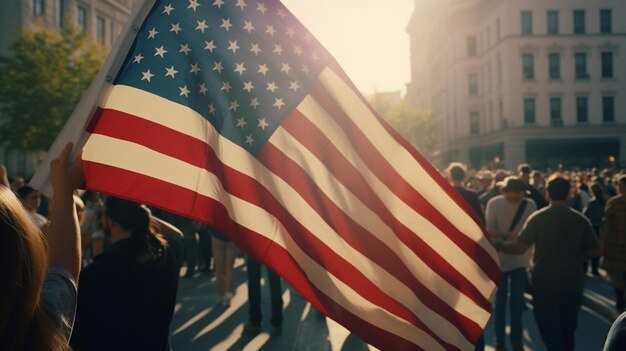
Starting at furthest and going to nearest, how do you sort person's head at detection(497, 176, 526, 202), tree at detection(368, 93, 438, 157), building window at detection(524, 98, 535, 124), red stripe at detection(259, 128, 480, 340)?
1. tree at detection(368, 93, 438, 157)
2. building window at detection(524, 98, 535, 124)
3. person's head at detection(497, 176, 526, 202)
4. red stripe at detection(259, 128, 480, 340)

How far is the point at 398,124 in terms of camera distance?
7325cm

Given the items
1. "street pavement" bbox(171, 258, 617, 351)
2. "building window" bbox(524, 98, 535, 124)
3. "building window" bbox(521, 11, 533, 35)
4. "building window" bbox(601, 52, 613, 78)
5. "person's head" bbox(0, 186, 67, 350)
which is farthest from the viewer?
"building window" bbox(521, 11, 533, 35)

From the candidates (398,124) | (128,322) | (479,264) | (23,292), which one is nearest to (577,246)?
A: (479,264)

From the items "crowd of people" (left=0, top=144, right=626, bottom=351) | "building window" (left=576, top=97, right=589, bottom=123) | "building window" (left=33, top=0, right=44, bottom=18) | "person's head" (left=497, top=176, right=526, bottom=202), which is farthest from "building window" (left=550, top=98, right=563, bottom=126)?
"person's head" (left=497, top=176, right=526, bottom=202)

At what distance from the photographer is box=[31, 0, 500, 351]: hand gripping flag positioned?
9.91 feet

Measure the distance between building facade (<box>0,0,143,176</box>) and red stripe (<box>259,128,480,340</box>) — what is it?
31615mm

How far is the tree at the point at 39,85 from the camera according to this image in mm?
30031

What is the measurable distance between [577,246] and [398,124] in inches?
2681

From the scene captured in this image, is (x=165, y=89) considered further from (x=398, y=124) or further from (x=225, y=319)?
(x=398, y=124)

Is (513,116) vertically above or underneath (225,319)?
above

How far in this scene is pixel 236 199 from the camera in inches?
123

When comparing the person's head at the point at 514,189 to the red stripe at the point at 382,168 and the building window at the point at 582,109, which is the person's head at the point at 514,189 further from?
the building window at the point at 582,109

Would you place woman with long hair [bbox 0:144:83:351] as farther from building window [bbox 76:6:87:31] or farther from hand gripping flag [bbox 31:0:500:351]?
building window [bbox 76:6:87:31]

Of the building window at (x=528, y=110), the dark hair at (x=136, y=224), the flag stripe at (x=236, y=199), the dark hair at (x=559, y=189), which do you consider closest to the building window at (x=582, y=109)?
the building window at (x=528, y=110)
